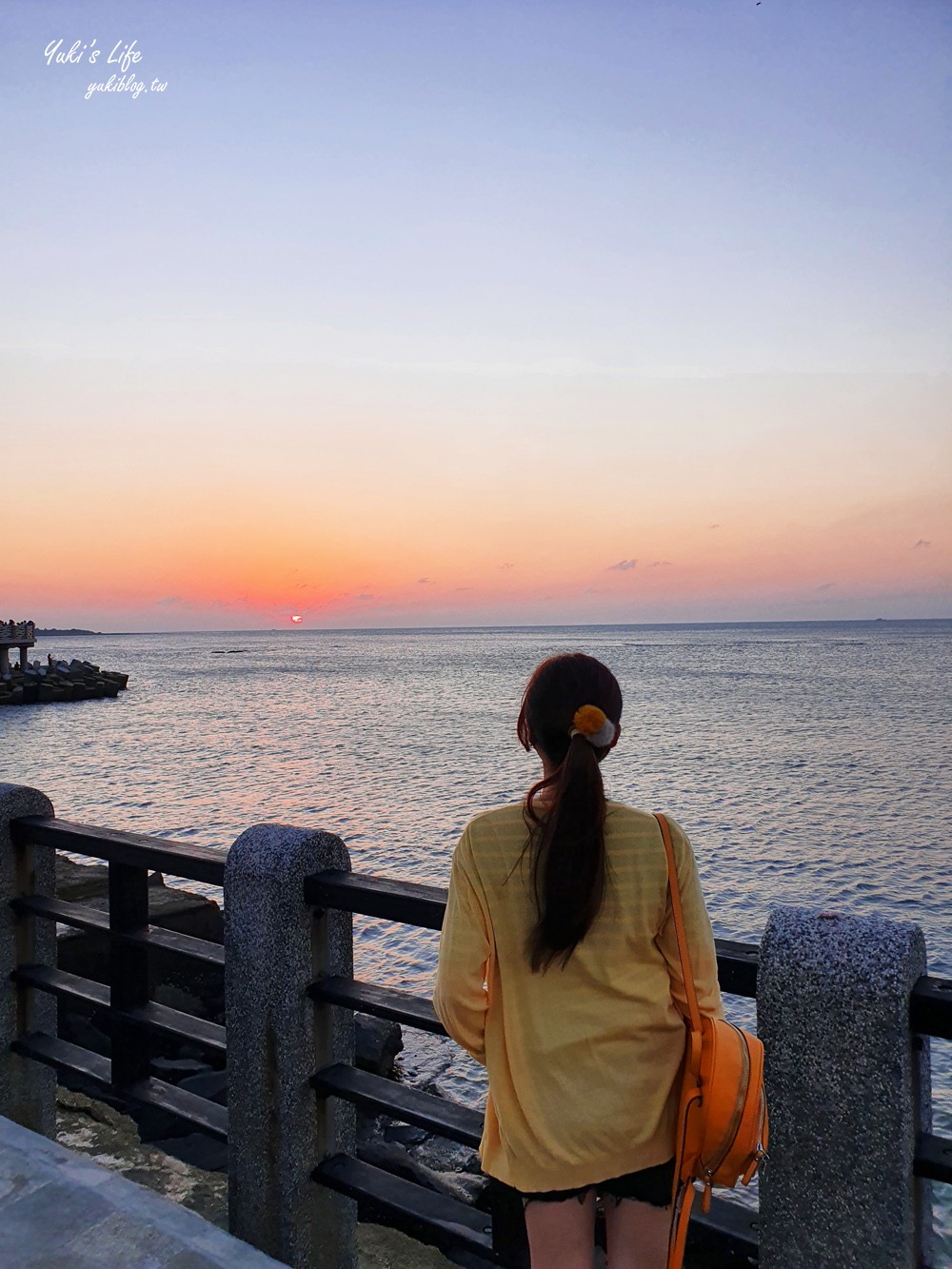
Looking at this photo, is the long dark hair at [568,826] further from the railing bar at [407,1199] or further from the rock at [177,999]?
the rock at [177,999]

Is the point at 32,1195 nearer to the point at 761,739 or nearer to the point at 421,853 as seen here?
the point at 421,853

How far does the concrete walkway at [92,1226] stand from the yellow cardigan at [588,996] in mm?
1622

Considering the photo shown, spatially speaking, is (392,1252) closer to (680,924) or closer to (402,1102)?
(402,1102)

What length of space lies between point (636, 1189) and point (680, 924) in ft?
2.09

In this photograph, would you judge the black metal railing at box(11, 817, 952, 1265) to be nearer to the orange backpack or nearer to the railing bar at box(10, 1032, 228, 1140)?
the railing bar at box(10, 1032, 228, 1140)

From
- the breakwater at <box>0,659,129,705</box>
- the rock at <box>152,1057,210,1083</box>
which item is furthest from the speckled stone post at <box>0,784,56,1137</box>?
the breakwater at <box>0,659,129,705</box>

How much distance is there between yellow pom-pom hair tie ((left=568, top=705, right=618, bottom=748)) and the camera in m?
2.06

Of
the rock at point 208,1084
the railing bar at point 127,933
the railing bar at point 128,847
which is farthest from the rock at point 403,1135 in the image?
the railing bar at point 128,847

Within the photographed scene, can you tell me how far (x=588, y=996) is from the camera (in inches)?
84.0

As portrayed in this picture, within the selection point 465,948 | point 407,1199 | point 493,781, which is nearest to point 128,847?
point 407,1199

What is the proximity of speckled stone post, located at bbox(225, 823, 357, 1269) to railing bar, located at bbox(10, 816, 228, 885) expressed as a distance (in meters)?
0.18

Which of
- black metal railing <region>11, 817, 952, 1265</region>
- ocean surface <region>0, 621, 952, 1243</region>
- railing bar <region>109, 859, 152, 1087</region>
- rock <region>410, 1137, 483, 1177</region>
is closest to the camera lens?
A: black metal railing <region>11, 817, 952, 1265</region>

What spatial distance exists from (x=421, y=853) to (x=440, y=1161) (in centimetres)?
1172

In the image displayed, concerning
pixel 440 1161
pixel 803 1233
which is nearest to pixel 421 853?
pixel 440 1161
